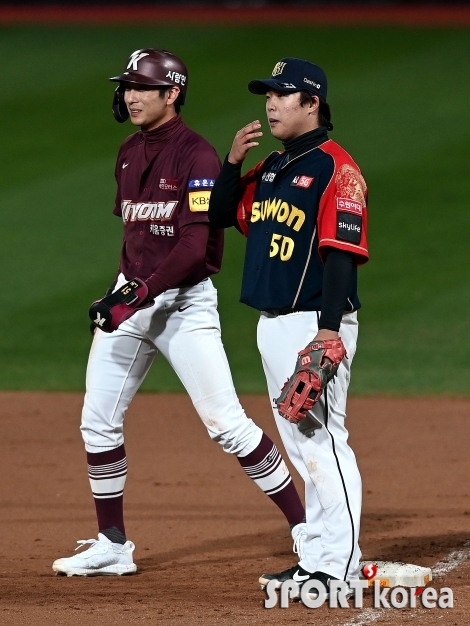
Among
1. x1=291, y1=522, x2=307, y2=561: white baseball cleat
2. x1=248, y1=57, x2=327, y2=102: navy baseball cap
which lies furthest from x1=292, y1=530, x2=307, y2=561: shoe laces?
x1=248, y1=57, x2=327, y2=102: navy baseball cap

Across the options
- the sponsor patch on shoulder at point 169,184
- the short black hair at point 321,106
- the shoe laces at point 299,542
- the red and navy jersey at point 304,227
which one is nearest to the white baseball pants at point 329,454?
the red and navy jersey at point 304,227

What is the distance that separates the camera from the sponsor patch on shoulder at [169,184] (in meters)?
4.89

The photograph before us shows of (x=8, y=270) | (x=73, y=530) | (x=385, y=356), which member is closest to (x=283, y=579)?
(x=73, y=530)

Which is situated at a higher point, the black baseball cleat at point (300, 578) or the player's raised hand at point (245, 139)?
the player's raised hand at point (245, 139)

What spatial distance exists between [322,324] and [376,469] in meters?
2.74

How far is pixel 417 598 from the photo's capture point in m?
4.33

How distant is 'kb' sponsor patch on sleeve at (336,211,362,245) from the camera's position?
4.10 m

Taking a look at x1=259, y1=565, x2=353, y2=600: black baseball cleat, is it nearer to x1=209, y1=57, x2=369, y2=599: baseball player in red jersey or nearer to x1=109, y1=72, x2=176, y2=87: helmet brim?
x1=209, y1=57, x2=369, y2=599: baseball player in red jersey

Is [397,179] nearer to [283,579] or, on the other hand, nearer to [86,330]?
[86,330]

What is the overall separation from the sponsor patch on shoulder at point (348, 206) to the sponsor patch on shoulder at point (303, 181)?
141 mm

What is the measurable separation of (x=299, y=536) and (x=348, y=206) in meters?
1.51

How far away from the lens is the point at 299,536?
4.82m

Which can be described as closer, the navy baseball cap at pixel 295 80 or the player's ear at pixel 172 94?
the navy baseball cap at pixel 295 80

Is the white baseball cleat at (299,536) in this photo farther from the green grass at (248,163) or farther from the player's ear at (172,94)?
the green grass at (248,163)
